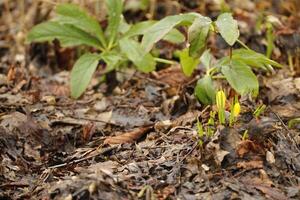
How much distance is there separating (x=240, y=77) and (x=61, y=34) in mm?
1031

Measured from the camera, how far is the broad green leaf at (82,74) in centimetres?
229

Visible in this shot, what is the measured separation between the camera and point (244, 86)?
1879mm

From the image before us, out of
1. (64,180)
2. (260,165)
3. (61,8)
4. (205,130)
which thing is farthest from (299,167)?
(61,8)

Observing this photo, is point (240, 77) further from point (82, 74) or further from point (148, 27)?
point (82, 74)

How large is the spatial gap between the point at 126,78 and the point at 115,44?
250mm

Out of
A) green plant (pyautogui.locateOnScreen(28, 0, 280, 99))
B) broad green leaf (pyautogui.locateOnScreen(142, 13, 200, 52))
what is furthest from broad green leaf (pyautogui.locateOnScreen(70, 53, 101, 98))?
broad green leaf (pyautogui.locateOnScreen(142, 13, 200, 52))

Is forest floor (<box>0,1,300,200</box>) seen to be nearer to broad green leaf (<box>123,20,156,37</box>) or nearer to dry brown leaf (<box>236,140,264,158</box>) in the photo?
dry brown leaf (<box>236,140,264,158</box>)

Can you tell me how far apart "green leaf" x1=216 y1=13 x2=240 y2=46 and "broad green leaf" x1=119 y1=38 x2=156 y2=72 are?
22.8 inches

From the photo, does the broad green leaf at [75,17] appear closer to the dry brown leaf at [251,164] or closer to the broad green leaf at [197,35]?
the broad green leaf at [197,35]

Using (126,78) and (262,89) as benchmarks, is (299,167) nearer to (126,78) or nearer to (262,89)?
(262,89)

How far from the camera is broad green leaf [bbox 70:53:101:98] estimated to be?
90.2 inches

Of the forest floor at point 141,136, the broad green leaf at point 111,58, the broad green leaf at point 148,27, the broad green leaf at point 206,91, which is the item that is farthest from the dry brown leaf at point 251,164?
the broad green leaf at point 111,58

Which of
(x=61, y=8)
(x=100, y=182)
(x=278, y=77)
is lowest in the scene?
(x=278, y=77)

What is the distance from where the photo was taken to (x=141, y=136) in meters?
2.06
